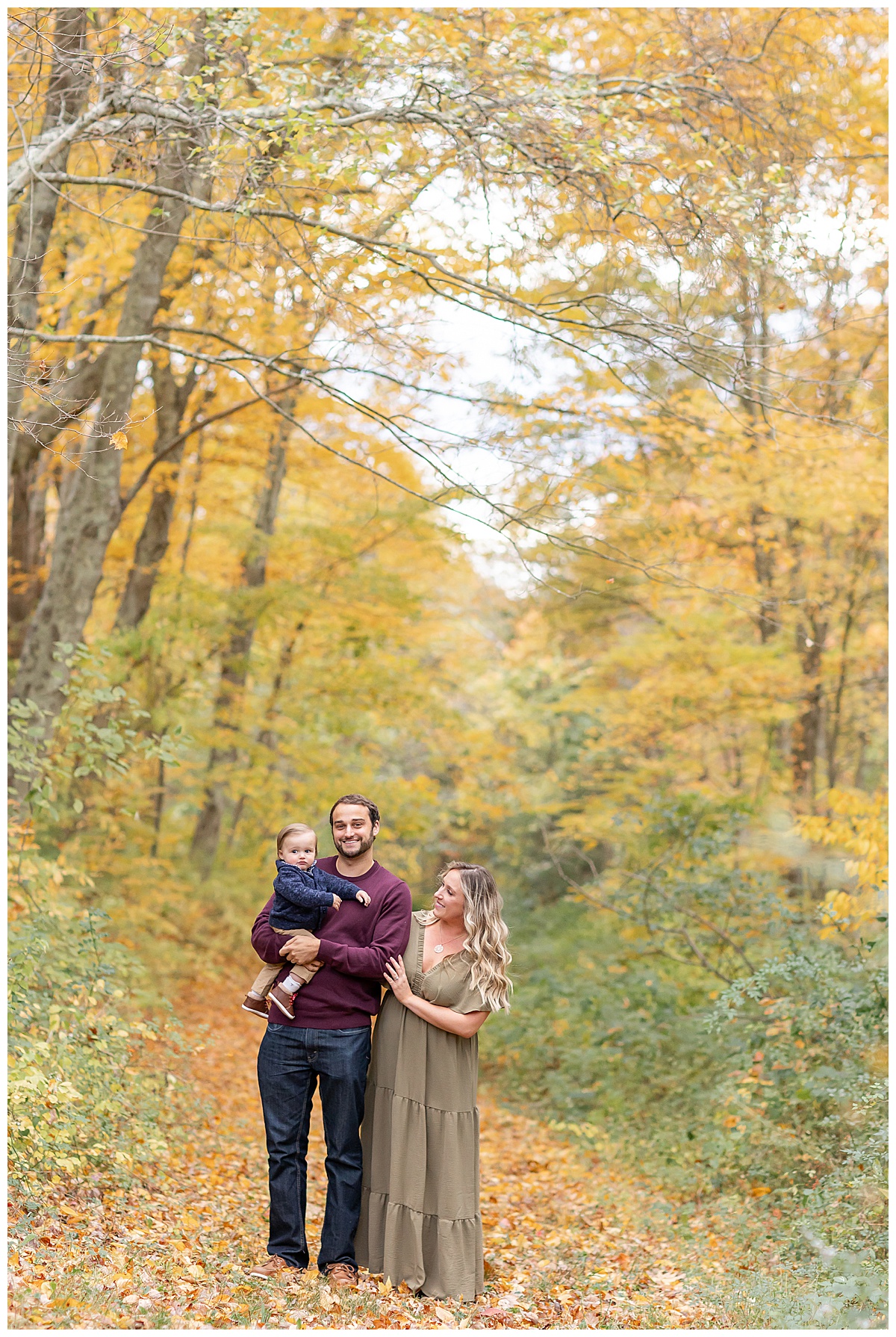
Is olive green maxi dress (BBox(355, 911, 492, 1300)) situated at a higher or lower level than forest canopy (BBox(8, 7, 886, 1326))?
lower

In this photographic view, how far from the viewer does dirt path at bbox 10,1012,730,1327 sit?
12.0 ft

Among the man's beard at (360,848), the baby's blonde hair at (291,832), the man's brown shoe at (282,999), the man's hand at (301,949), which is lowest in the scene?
the man's brown shoe at (282,999)

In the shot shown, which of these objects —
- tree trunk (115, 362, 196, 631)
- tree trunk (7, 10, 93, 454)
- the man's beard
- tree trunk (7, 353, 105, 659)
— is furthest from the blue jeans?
tree trunk (7, 353, 105, 659)

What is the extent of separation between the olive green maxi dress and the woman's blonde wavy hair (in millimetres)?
49

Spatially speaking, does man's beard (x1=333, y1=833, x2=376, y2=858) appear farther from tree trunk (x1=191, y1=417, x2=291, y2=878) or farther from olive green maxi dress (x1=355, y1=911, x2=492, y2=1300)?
tree trunk (x1=191, y1=417, x2=291, y2=878)

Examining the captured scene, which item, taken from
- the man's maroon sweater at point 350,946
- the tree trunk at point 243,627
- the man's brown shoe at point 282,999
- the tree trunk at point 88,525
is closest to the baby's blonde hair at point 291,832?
the man's maroon sweater at point 350,946

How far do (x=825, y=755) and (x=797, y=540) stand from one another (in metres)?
4.02

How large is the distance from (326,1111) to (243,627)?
788 cm

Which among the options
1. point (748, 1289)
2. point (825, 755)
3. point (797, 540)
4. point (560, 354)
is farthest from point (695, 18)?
point (825, 755)

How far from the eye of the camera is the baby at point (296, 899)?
3.83 m

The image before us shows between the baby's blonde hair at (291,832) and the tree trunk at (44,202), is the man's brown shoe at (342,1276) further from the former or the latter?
the tree trunk at (44,202)

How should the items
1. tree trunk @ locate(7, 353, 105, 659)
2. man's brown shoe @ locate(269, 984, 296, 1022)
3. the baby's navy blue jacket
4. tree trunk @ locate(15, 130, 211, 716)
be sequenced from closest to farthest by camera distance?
the baby's navy blue jacket, man's brown shoe @ locate(269, 984, 296, 1022), tree trunk @ locate(15, 130, 211, 716), tree trunk @ locate(7, 353, 105, 659)

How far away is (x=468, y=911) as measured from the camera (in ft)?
13.3

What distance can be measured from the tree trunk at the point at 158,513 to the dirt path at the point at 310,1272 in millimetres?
5355
